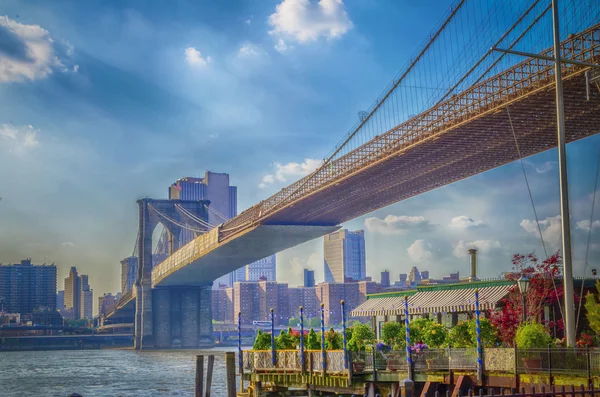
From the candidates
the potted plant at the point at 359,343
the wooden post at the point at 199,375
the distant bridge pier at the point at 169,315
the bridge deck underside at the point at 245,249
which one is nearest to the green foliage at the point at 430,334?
the potted plant at the point at 359,343

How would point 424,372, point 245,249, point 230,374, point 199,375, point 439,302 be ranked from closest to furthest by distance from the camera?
1. point 424,372
2. point 230,374
3. point 199,375
4. point 439,302
5. point 245,249

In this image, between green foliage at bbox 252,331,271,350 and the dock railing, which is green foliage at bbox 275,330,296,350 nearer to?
green foliage at bbox 252,331,271,350

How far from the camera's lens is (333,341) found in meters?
36.7

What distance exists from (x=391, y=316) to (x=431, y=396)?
15587mm

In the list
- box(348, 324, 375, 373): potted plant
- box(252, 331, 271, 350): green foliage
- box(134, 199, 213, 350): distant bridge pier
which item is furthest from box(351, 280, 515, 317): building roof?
box(134, 199, 213, 350): distant bridge pier

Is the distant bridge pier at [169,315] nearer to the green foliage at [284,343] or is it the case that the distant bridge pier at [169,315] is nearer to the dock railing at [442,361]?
the green foliage at [284,343]

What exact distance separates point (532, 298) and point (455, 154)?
2433cm

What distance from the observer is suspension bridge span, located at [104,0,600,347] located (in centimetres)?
4366

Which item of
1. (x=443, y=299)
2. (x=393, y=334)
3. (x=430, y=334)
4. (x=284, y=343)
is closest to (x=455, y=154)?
(x=443, y=299)

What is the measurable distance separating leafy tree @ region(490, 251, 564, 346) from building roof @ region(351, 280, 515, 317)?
66cm

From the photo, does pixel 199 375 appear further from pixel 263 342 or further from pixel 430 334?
pixel 430 334

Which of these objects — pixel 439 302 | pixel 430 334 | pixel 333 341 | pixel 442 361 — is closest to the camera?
pixel 442 361

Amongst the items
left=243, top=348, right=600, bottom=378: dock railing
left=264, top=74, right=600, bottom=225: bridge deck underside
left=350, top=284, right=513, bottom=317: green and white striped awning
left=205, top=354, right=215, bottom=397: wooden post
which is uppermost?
left=264, top=74, right=600, bottom=225: bridge deck underside

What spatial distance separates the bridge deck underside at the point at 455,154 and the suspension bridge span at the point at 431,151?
6 cm
